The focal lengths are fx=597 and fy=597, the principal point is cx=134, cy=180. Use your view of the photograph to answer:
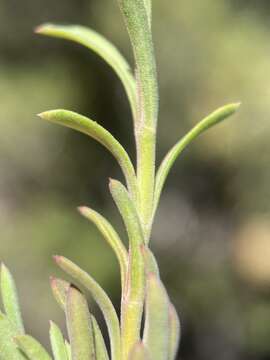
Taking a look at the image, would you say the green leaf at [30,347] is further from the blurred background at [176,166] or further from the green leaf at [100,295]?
the blurred background at [176,166]

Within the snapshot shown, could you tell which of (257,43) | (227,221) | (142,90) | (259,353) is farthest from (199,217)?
(142,90)

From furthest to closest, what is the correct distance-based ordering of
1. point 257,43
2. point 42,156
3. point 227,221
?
point 227,221, point 42,156, point 257,43

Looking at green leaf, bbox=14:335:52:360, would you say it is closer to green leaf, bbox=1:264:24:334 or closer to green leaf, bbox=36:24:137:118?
green leaf, bbox=1:264:24:334

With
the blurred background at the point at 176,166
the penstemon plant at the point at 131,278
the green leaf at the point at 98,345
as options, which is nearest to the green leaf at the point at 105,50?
the penstemon plant at the point at 131,278

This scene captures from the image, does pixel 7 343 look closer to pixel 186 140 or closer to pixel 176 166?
pixel 186 140

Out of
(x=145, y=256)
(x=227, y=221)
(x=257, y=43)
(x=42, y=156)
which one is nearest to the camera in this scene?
(x=145, y=256)

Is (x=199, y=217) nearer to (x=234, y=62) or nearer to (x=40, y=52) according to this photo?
(x=234, y=62)

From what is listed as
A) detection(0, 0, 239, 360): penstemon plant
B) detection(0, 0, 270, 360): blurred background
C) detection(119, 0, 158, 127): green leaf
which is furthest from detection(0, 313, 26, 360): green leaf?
detection(0, 0, 270, 360): blurred background

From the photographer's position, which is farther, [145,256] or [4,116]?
[4,116]

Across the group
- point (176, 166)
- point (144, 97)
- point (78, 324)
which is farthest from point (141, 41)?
point (176, 166)
